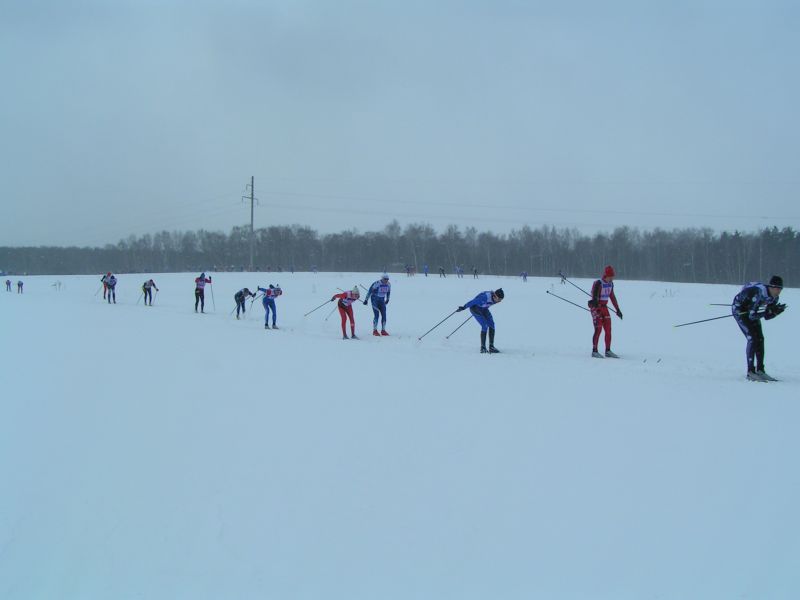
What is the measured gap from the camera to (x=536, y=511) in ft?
11.7

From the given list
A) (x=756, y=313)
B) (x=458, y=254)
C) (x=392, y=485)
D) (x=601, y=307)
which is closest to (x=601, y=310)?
(x=601, y=307)

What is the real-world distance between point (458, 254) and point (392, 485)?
8487 cm

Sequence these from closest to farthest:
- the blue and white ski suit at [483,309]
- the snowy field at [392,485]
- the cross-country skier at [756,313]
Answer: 1. the snowy field at [392,485]
2. the cross-country skier at [756,313]
3. the blue and white ski suit at [483,309]

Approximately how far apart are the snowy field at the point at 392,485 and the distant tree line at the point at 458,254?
66.1 meters

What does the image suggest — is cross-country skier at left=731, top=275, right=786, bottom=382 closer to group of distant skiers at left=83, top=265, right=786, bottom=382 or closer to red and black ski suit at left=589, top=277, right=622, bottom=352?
group of distant skiers at left=83, top=265, right=786, bottom=382

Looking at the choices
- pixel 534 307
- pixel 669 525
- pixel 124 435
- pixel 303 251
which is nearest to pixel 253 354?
pixel 124 435

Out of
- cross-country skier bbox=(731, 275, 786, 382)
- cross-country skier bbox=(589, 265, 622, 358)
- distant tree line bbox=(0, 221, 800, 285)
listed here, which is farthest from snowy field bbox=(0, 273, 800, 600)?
distant tree line bbox=(0, 221, 800, 285)

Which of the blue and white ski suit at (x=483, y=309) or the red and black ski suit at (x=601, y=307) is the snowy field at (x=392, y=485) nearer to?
the red and black ski suit at (x=601, y=307)

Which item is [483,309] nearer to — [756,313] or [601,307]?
[601,307]

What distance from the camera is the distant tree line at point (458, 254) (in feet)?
247

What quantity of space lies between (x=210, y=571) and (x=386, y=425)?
2338mm

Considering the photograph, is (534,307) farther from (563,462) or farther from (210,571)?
(210,571)

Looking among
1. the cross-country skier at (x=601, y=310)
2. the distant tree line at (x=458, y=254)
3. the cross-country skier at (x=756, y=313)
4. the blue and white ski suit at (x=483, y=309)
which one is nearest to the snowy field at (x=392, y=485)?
the cross-country skier at (x=756, y=313)

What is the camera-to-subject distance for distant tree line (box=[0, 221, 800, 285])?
247 feet
